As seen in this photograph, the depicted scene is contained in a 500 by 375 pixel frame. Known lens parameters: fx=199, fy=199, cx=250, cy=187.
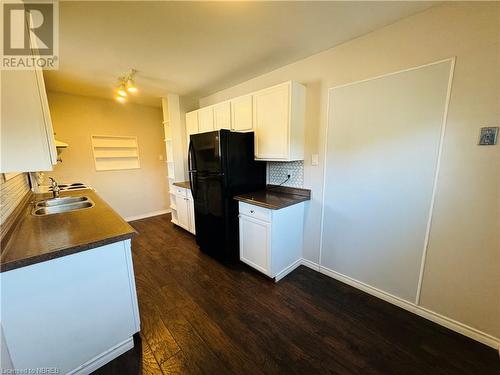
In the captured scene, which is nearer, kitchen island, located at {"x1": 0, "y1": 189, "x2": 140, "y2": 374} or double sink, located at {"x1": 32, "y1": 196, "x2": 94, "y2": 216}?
kitchen island, located at {"x1": 0, "y1": 189, "x2": 140, "y2": 374}

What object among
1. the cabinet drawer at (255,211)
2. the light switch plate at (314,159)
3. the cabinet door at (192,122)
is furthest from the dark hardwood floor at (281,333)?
the cabinet door at (192,122)

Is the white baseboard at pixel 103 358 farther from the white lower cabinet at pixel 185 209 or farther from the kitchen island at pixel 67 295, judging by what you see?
the white lower cabinet at pixel 185 209

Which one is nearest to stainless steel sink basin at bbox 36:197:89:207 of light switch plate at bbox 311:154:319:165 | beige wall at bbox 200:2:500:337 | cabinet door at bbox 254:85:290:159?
cabinet door at bbox 254:85:290:159

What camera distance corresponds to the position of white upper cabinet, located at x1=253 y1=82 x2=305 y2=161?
6.76ft

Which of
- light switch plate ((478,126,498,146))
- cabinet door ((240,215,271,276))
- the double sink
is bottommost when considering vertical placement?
cabinet door ((240,215,271,276))

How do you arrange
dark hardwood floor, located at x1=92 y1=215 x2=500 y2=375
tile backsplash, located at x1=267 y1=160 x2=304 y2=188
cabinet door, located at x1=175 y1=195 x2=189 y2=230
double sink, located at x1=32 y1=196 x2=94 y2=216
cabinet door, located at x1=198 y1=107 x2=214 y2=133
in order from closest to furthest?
dark hardwood floor, located at x1=92 y1=215 x2=500 y2=375 < double sink, located at x1=32 y1=196 x2=94 y2=216 < tile backsplash, located at x1=267 y1=160 x2=304 y2=188 < cabinet door, located at x1=198 y1=107 x2=214 y2=133 < cabinet door, located at x1=175 y1=195 x2=189 y2=230

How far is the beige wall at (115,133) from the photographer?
3.40 meters

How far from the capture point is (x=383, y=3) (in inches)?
54.5

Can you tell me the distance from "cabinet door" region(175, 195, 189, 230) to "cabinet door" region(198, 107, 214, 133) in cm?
118

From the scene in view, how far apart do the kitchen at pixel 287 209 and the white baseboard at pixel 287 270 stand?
0.02 meters

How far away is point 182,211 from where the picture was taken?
3.42 meters

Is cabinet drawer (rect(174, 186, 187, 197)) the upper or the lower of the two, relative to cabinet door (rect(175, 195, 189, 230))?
upper

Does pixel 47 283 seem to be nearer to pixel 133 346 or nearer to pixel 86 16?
pixel 133 346

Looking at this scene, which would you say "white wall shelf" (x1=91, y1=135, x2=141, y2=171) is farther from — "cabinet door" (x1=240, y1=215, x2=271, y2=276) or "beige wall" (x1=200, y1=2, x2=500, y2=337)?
"beige wall" (x1=200, y1=2, x2=500, y2=337)
